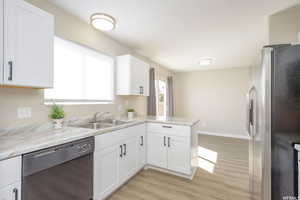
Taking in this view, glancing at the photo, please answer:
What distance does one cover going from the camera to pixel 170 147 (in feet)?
7.64

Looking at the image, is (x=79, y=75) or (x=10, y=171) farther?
(x=79, y=75)

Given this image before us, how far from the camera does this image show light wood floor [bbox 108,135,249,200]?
1851 mm

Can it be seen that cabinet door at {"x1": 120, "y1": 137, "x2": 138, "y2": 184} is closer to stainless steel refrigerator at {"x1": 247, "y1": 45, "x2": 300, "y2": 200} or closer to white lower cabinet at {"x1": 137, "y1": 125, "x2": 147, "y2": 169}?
white lower cabinet at {"x1": 137, "y1": 125, "x2": 147, "y2": 169}

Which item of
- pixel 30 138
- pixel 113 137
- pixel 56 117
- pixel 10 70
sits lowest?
pixel 113 137

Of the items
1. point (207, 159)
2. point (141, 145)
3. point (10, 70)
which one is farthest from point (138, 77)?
point (207, 159)

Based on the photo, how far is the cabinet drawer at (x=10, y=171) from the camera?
34.7 inches

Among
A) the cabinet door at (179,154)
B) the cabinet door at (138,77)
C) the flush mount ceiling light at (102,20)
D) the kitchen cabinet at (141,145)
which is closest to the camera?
the flush mount ceiling light at (102,20)

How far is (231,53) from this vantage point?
352 cm

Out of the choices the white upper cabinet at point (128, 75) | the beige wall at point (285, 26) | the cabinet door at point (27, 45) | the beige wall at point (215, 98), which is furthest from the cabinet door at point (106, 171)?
the beige wall at point (215, 98)

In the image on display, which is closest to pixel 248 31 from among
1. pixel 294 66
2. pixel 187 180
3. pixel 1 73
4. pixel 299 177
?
pixel 294 66

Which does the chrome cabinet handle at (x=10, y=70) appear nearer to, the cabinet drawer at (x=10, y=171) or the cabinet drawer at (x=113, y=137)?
the cabinet drawer at (x=10, y=171)

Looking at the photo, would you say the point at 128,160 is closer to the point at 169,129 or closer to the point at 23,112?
the point at 169,129

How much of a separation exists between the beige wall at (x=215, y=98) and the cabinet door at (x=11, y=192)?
5.26m

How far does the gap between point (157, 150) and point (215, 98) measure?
3.72 m
